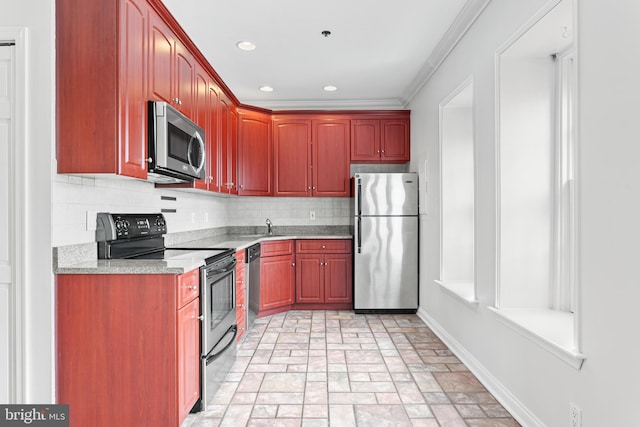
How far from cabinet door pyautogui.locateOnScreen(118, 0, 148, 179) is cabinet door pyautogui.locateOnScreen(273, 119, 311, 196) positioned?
103 inches

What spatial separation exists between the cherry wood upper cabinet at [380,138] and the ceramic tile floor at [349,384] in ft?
7.02

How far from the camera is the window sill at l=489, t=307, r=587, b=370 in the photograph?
5.46 ft

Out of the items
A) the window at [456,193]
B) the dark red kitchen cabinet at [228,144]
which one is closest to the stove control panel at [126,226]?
the dark red kitchen cabinet at [228,144]

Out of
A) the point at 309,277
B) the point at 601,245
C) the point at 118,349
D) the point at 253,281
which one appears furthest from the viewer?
the point at 309,277

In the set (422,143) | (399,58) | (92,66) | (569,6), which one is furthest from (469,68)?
(92,66)

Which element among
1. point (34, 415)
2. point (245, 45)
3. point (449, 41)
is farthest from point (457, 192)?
point (34, 415)

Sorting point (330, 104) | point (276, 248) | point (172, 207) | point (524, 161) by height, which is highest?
point (330, 104)

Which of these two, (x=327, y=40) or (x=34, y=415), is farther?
(x=327, y=40)

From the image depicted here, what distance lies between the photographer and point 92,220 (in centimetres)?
221

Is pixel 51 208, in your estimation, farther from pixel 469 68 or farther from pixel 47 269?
pixel 469 68

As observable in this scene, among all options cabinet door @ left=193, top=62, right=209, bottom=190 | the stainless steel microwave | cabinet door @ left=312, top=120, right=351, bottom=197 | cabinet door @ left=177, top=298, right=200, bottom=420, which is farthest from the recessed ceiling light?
cabinet door @ left=177, top=298, right=200, bottom=420

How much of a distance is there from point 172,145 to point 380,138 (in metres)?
2.98

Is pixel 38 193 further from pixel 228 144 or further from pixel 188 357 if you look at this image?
pixel 228 144

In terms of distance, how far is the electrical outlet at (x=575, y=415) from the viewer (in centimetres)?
162
